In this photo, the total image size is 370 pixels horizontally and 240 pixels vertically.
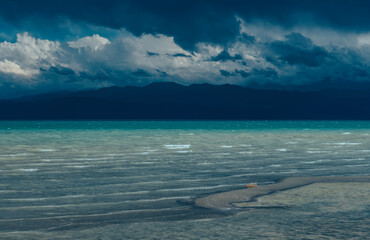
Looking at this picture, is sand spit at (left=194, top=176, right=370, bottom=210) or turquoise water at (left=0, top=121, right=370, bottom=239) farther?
sand spit at (left=194, top=176, right=370, bottom=210)

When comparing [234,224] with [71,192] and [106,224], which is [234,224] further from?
[71,192]

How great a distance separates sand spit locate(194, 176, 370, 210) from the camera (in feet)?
46.5

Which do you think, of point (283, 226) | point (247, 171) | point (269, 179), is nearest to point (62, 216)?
point (283, 226)

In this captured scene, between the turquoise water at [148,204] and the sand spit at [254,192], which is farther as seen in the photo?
the sand spit at [254,192]

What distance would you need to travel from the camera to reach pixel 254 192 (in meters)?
16.4

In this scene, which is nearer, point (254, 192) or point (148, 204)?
point (148, 204)

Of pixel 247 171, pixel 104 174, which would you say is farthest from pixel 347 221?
pixel 104 174

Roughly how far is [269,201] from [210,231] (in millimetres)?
4792

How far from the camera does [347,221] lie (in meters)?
11.4

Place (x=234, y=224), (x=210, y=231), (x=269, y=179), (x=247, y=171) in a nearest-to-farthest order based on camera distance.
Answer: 1. (x=210, y=231)
2. (x=234, y=224)
3. (x=269, y=179)
4. (x=247, y=171)

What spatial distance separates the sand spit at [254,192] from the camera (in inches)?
558

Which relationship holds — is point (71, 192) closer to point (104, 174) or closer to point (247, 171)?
point (104, 174)

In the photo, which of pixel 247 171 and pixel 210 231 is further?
pixel 247 171

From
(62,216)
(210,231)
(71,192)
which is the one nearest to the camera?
(210,231)
